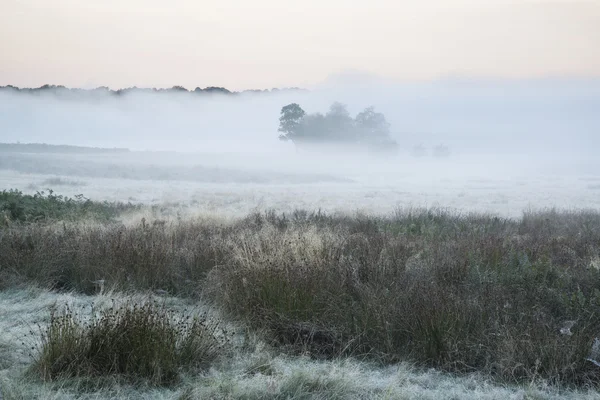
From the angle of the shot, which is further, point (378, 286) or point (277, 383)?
point (378, 286)

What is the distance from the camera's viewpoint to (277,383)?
4469 mm

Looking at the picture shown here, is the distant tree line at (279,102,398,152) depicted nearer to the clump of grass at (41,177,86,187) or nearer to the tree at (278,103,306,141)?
the tree at (278,103,306,141)

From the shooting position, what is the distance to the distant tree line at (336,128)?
83062 mm

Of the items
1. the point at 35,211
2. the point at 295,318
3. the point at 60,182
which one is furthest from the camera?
the point at 60,182

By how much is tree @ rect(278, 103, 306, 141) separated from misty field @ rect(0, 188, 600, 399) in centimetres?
7219

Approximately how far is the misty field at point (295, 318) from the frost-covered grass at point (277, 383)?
2 cm

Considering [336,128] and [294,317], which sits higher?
[336,128]

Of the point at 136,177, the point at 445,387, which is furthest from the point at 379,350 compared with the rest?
the point at 136,177

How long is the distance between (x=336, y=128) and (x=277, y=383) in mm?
83312

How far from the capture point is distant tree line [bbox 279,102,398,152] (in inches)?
3270

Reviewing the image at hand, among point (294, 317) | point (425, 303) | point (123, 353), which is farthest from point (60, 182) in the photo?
point (425, 303)

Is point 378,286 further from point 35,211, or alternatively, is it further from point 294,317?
point 35,211

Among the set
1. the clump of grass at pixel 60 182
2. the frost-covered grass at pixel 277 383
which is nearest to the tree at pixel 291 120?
the clump of grass at pixel 60 182

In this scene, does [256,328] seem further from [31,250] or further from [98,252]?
[31,250]
